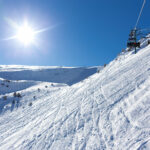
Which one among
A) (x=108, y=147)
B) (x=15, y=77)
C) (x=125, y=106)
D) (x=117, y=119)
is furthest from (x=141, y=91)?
(x=15, y=77)

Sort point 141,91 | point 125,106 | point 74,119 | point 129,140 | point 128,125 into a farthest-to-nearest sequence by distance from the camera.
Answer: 1. point 74,119
2. point 141,91
3. point 125,106
4. point 128,125
5. point 129,140

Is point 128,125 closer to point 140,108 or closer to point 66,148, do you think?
point 140,108

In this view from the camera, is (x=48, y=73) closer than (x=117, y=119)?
No

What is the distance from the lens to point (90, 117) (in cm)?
377

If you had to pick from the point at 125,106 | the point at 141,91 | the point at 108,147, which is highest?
the point at 141,91

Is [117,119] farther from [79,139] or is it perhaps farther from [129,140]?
[79,139]

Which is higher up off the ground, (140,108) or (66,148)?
(140,108)

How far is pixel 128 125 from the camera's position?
2.65 m

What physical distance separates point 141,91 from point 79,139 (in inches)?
95.4

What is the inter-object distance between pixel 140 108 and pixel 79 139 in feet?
5.82

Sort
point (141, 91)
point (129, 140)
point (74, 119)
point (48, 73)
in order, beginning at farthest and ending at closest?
point (48, 73) → point (74, 119) → point (141, 91) → point (129, 140)

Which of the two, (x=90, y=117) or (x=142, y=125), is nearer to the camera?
(x=142, y=125)

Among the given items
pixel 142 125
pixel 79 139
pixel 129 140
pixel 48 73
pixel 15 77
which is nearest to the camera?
pixel 129 140

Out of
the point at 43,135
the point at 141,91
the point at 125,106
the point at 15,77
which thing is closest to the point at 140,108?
the point at 125,106
